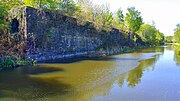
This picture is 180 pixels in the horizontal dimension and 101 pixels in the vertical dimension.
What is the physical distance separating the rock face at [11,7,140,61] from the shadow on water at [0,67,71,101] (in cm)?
909

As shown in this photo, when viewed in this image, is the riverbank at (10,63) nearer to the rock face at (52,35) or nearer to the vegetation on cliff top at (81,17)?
the vegetation on cliff top at (81,17)

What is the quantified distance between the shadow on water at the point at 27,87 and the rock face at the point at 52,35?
909 centimetres

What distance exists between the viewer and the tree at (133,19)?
69438 millimetres

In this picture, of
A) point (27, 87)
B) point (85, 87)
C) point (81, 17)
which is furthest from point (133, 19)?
point (27, 87)

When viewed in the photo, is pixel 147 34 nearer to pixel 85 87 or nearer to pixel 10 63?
pixel 10 63

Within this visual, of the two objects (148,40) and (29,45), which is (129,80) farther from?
(148,40)

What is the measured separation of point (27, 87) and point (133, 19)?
59109 mm

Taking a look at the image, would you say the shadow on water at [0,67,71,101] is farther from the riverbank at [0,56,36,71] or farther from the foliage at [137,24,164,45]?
the foliage at [137,24,164,45]

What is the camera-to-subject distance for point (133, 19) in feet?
230

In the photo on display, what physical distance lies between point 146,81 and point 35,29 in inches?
609

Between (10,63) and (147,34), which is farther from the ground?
(147,34)

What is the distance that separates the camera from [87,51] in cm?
3994

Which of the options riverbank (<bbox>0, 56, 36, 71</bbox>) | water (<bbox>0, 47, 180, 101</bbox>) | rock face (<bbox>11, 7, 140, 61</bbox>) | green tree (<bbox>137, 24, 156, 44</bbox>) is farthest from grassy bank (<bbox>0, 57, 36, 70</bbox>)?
green tree (<bbox>137, 24, 156, 44</bbox>)

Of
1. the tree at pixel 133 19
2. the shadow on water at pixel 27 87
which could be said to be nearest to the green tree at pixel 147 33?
the tree at pixel 133 19
